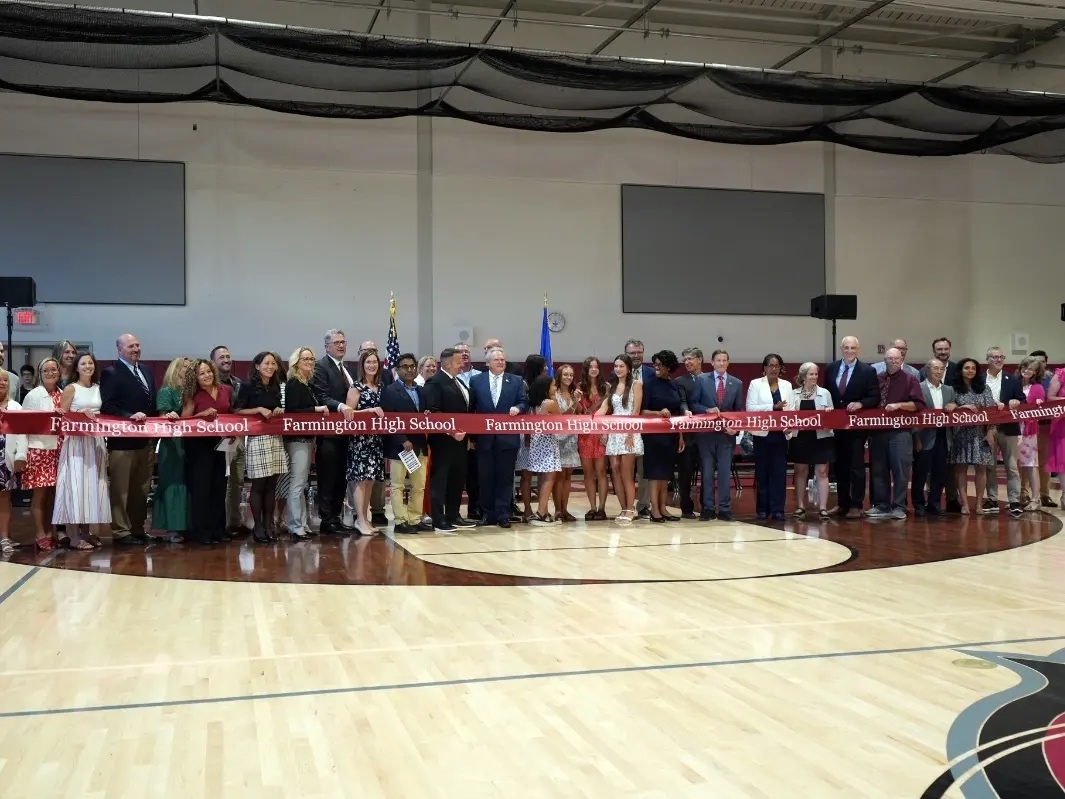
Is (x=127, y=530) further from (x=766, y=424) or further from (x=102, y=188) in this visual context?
(x=102, y=188)

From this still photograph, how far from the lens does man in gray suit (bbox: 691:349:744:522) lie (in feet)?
27.1

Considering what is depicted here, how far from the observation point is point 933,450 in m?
8.58

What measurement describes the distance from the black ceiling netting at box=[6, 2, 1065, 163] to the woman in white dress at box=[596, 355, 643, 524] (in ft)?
9.19

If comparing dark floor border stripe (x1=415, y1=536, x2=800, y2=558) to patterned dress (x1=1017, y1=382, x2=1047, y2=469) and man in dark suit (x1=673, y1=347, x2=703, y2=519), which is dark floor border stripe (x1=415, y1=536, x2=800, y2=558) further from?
patterned dress (x1=1017, y1=382, x2=1047, y2=469)

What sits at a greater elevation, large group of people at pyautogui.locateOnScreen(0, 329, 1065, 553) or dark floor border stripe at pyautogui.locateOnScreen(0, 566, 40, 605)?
large group of people at pyautogui.locateOnScreen(0, 329, 1065, 553)

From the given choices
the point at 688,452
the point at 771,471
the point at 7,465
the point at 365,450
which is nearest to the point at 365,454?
the point at 365,450

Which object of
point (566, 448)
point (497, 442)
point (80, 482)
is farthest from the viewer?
point (566, 448)

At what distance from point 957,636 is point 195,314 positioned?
10846 mm

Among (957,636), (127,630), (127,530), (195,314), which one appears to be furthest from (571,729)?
(195,314)

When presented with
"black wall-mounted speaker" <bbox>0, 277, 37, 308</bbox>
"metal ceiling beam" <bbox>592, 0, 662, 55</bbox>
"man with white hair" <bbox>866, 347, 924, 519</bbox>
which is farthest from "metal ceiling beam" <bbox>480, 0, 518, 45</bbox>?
"man with white hair" <bbox>866, 347, 924, 519</bbox>

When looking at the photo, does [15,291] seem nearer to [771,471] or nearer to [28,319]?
[28,319]

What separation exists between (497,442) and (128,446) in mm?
2809

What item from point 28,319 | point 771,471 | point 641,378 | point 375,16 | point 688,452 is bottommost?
point 771,471

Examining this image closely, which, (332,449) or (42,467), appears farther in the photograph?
(332,449)
